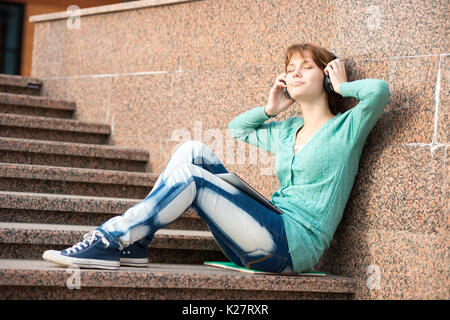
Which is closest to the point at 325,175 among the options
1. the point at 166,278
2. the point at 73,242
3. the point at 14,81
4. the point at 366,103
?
the point at 366,103

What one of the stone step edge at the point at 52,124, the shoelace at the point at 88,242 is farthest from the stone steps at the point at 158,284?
the stone step edge at the point at 52,124

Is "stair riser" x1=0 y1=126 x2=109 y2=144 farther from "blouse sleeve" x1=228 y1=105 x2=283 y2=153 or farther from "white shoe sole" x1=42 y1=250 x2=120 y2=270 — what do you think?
"white shoe sole" x1=42 y1=250 x2=120 y2=270

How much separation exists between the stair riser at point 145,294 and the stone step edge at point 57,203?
106 centimetres

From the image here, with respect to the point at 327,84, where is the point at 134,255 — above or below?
below

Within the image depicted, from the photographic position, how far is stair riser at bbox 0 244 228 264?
3471 mm

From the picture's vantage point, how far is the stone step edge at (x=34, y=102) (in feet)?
18.1

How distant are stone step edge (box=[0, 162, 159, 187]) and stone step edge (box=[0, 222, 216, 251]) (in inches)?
22.7

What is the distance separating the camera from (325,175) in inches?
137

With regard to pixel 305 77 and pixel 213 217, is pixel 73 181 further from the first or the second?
pixel 305 77

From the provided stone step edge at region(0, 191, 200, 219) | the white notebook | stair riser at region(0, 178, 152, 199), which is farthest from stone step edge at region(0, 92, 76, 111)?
the white notebook

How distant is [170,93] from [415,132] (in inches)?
94.6

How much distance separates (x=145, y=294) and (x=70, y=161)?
84.9 inches

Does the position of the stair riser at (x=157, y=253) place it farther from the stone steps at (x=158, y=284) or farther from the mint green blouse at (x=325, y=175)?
the mint green blouse at (x=325, y=175)
